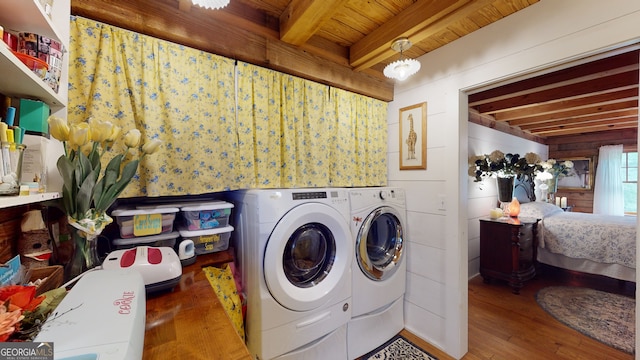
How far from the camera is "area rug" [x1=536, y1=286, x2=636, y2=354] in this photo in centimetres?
201

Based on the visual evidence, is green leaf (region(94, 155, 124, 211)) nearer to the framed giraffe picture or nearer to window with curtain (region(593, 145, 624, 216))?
the framed giraffe picture

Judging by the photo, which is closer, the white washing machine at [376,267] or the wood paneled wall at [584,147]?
the white washing machine at [376,267]

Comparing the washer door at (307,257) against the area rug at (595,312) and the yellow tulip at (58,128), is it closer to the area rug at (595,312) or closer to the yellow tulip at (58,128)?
the yellow tulip at (58,128)

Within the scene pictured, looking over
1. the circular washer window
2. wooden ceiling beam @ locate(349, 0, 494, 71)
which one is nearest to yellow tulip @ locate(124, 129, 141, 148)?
the circular washer window

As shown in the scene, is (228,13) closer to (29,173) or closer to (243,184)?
(243,184)

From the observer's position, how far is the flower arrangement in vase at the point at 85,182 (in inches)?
34.9

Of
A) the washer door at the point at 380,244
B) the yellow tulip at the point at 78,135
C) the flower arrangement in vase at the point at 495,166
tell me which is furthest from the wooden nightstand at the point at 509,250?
the yellow tulip at the point at 78,135

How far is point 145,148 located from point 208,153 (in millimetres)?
365

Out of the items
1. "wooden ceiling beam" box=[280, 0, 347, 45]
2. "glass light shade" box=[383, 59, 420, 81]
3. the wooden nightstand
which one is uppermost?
"wooden ceiling beam" box=[280, 0, 347, 45]

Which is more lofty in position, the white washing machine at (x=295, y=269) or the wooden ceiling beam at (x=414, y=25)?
the wooden ceiling beam at (x=414, y=25)

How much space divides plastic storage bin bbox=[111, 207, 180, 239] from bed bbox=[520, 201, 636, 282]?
4.17 meters

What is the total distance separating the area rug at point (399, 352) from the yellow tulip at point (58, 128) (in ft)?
6.88

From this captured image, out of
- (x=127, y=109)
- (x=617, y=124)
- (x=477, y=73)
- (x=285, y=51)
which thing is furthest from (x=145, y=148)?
(x=617, y=124)

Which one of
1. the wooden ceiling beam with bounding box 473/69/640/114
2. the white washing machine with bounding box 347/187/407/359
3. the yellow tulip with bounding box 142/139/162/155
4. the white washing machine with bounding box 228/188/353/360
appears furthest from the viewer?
the wooden ceiling beam with bounding box 473/69/640/114
